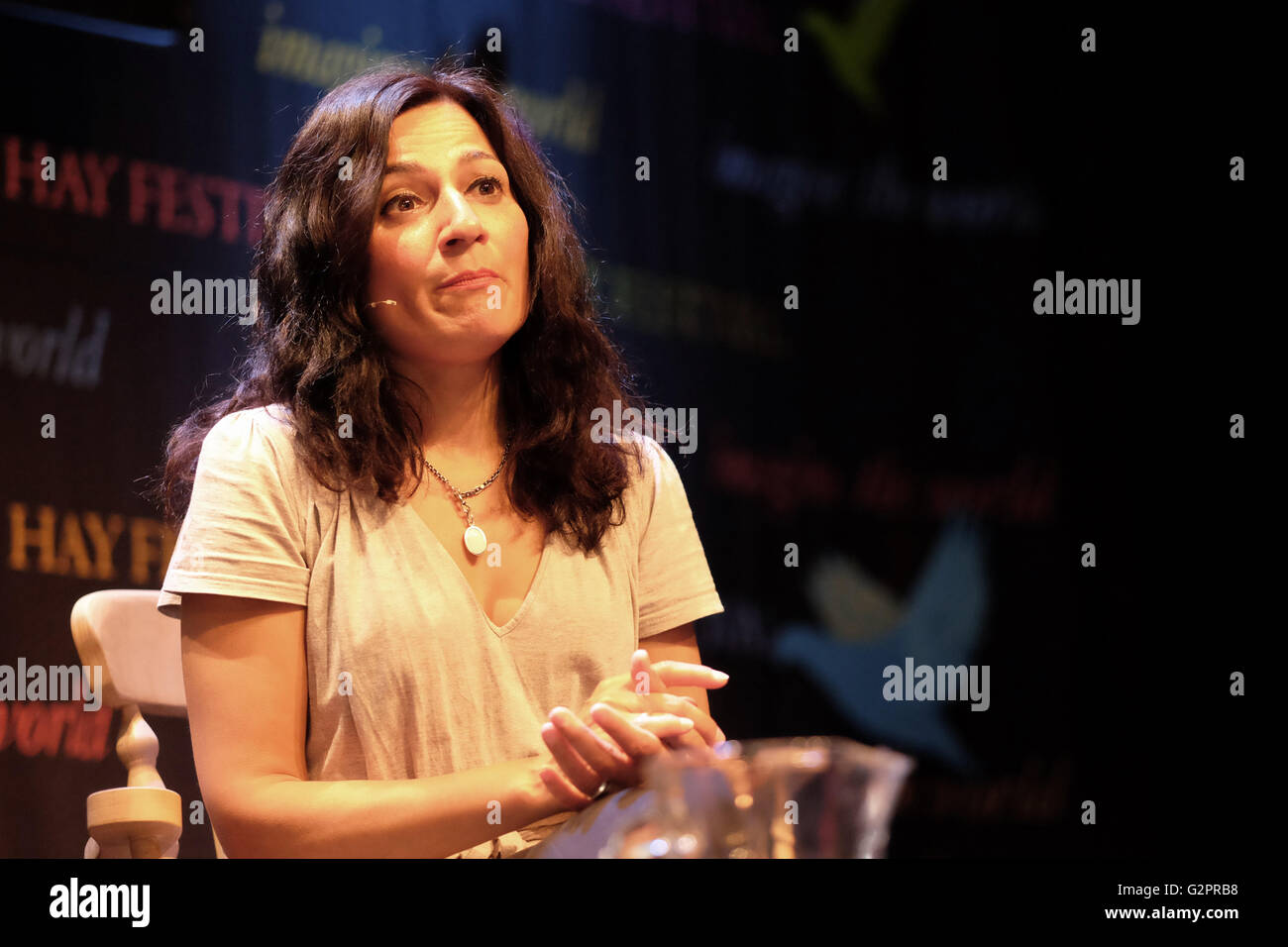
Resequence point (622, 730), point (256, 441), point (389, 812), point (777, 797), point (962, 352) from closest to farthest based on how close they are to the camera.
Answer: point (777, 797) → point (622, 730) → point (389, 812) → point (256, 441) → point (962, 352)

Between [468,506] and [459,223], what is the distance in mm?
324

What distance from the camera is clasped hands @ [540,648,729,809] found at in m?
1.05

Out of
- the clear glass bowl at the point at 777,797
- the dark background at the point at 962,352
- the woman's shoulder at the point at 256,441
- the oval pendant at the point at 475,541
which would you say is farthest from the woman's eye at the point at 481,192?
the dark background at the point at 962,352

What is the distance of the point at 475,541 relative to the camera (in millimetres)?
1356

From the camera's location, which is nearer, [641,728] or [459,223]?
[641,728]

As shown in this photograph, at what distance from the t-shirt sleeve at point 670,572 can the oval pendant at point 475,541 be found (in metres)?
0.23

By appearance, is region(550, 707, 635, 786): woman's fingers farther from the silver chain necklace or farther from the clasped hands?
the silver chain necklace

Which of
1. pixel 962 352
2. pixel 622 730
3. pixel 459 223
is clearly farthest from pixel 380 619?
pixel 962 352

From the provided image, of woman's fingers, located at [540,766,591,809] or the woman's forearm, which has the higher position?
woman's fingers, located at [540,766,591,809]

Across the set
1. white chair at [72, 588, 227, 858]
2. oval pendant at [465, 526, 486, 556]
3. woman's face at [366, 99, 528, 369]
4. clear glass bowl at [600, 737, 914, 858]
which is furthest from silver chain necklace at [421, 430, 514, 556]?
clear glass bowl at [600, 737, 914, 858]

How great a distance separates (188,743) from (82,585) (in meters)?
0.36

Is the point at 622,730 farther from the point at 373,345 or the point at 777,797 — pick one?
the point at 373,345

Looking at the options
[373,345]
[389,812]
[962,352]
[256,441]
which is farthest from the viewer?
[962,352]

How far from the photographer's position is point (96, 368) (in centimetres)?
233
